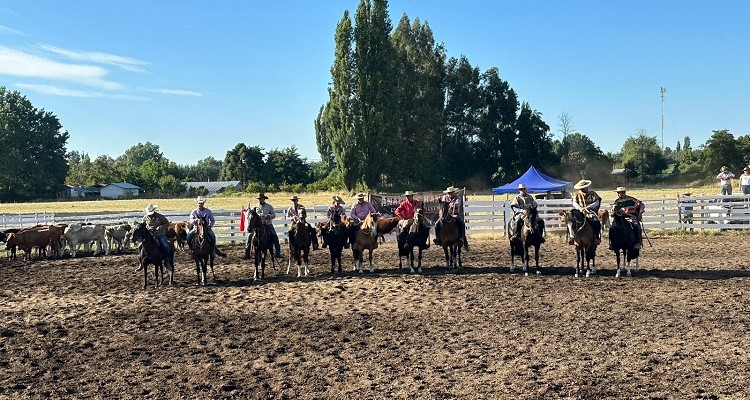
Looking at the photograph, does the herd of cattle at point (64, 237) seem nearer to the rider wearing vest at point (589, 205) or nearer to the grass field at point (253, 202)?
the rider wearing vest at point (589, 205)

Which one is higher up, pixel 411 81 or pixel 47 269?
pixel 411 81

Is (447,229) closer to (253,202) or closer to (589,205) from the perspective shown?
(589,205)

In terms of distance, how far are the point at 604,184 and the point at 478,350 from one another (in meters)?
73.4

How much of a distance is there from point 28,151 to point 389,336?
8926 centimetres

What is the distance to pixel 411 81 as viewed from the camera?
2386 inches

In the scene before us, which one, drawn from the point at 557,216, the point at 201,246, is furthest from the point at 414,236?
the point at 557,216

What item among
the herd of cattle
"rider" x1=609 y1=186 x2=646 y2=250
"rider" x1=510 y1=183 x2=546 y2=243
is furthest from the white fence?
"rider" x1=609 y1=186 x2=646 y2=250

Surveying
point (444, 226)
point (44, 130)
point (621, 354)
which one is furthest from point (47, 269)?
point (44, 130)

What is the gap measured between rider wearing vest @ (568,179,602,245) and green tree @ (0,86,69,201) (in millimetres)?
82820

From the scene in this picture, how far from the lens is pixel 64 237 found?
810 inches

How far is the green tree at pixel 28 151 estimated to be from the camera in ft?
271

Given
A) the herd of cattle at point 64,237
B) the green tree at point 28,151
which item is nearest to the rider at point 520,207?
the herd of cattle at point 64,237

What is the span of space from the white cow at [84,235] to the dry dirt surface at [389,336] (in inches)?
220

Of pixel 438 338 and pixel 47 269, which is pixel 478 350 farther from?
pixel 47 269
